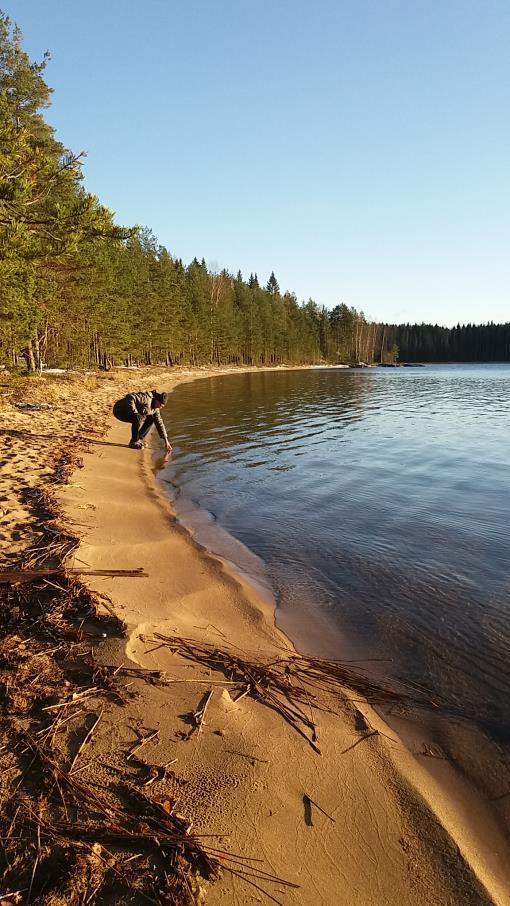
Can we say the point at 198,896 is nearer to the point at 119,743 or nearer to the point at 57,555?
the point at 119,743

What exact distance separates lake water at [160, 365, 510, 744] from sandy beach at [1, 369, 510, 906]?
91cm

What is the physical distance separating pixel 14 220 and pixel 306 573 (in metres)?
12.5

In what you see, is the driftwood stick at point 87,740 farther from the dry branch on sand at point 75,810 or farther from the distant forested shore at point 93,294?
the distant forested shore at point 93,294

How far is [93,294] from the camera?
3275 cm

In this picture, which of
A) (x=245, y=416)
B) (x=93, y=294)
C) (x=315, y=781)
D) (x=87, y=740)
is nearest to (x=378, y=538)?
(x=315, y=781)

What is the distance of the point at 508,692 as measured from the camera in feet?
13.1

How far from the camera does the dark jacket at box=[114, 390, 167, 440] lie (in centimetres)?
1436

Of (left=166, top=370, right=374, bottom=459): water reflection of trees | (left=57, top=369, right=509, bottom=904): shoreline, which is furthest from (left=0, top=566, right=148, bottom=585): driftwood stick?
(left=166, top=370, right=374, bottom=459): water reflection of trees

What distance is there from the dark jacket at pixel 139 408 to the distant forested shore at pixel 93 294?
4.72 metres

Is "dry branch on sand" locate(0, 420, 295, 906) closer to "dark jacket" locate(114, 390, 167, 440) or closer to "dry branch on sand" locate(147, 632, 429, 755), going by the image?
"dry branch on sand" locate(147, 632, 429, 755)

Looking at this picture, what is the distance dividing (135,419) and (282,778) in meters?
13.0

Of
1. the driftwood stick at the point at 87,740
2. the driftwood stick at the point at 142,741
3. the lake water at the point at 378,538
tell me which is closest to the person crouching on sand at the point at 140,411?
the lake water at the point at 378,538

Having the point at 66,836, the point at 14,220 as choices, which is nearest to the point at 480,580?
the point at 66,836

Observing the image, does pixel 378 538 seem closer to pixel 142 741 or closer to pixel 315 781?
pixel 315 781
